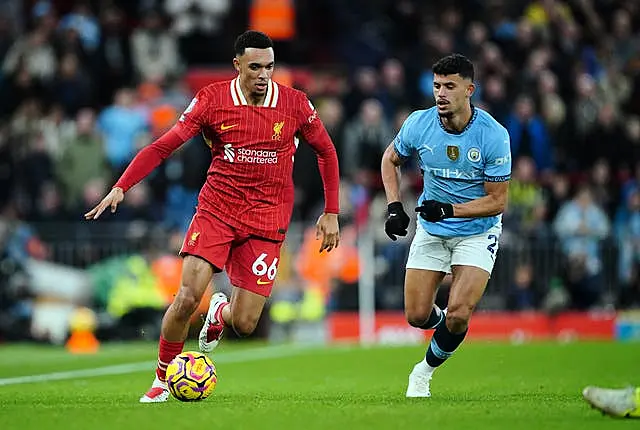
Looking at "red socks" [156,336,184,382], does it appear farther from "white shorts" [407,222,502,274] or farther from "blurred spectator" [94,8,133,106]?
"blurred spectator" [94,8,133,106]

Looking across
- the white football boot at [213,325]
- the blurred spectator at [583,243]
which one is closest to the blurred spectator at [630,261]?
the blurred spectator at [583,243]

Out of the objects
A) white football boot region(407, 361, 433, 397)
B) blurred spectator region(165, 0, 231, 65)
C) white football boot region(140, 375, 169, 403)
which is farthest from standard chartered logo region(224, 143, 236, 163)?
blurred spectator region(165, 0, 231, 65)

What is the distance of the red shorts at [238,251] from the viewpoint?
11.3 metres

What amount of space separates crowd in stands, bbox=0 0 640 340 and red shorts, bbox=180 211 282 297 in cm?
1007

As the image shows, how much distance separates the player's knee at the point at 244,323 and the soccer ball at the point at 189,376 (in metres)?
1.01

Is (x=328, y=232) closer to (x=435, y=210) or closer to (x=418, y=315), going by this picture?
(x=435, y=210)

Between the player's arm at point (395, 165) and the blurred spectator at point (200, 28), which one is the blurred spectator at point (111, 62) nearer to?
the blurred spectator at point (200, 28)

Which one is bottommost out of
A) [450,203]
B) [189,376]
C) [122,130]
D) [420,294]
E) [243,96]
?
[189,376]

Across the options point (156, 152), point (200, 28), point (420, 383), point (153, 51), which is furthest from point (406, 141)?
point (200, 28)

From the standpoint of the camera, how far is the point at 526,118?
2286 cm

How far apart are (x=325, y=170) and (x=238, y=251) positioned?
1.00 m

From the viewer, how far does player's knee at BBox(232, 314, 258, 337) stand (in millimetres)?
11719

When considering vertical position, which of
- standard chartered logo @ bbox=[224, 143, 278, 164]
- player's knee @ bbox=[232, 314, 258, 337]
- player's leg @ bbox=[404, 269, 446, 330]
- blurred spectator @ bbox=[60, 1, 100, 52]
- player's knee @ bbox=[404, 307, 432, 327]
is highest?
blurred spectator @ bbox=[60, 1, 100, 52]

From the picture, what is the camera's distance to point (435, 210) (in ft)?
36.8
